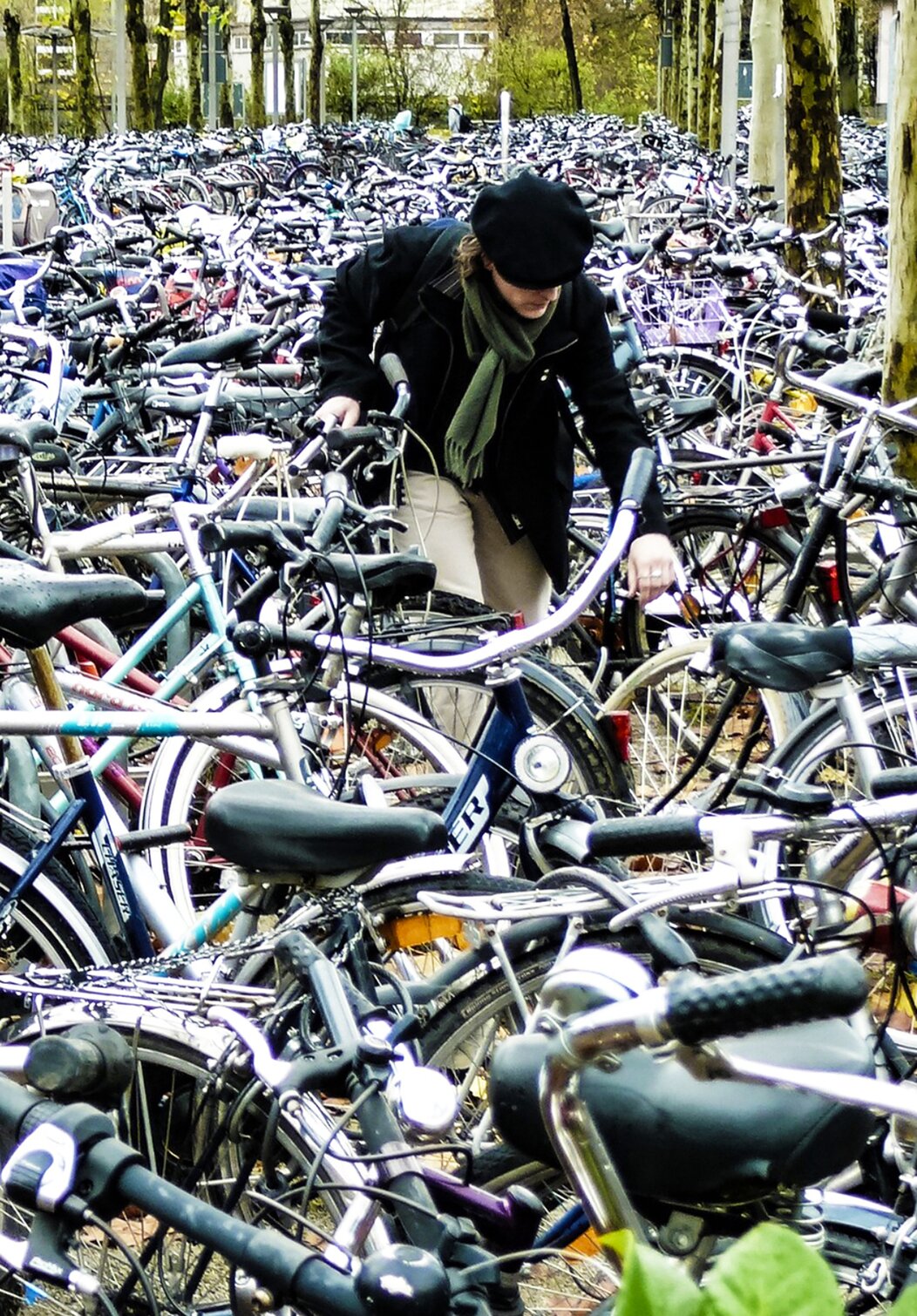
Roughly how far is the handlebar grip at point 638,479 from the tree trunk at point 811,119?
35.2 feet

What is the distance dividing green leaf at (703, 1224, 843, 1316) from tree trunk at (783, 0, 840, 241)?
13540 mm

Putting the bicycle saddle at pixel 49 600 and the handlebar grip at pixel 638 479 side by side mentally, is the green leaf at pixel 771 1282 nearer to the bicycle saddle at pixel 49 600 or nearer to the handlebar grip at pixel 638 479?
the bicycle saddle at pixel 49 600

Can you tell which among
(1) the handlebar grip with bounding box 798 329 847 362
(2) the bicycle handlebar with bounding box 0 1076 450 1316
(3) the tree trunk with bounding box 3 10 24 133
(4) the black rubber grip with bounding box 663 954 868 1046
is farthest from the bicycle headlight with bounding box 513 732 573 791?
(3) the tree trunk with bounding box 3 10 24 133

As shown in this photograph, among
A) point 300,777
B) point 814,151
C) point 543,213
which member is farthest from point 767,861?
point 814,151

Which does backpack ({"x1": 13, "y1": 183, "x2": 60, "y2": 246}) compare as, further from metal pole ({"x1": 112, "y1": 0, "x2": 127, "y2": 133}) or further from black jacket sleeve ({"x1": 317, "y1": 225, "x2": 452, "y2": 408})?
metal pole ({"x1": 112, "y1": 0, "x2": 127, "y2": 133})

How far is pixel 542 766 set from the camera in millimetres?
3336

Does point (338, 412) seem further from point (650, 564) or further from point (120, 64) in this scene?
point (120, 64)

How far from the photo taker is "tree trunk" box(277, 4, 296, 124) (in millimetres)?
48406

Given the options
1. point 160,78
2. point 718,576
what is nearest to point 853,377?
point 718,576

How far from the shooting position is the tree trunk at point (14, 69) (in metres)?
46.0

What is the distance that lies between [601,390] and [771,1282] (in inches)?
152

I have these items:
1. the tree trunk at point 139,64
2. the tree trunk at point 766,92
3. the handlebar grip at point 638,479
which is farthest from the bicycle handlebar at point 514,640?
the tree trunk at point 139,64

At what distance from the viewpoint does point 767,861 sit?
9.02 ft

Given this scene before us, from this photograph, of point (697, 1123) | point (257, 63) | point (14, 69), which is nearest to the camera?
point (697, 1123)
